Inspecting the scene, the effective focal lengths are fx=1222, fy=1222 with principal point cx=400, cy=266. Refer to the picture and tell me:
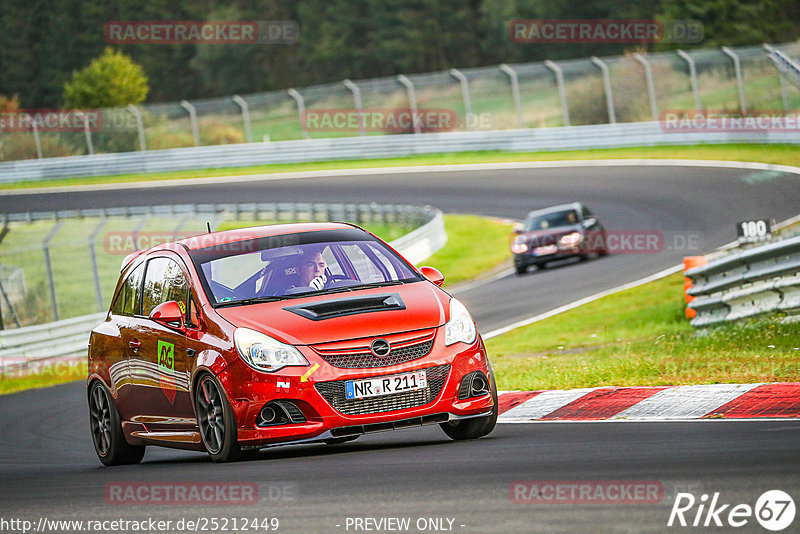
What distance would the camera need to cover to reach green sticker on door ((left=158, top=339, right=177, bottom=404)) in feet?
27.3

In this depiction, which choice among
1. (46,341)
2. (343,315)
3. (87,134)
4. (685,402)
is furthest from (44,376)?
(87,134)

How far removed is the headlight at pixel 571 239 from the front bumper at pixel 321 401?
18.5 meters

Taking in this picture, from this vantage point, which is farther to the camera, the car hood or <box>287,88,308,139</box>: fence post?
<box>287,88,308,139</box>: fence post

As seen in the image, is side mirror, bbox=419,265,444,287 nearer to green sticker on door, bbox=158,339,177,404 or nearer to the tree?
green sticker on door, bbox=158,339,177,404

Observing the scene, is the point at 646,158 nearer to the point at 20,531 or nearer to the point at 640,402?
the point at 640,402

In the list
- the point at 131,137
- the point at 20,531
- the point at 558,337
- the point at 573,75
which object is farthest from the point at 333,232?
the point at 131,137

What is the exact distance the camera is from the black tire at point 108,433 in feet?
30.5

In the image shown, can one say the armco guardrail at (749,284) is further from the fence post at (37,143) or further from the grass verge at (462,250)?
the fence post at (37,143)

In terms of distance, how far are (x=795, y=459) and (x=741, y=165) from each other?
30.4 metres

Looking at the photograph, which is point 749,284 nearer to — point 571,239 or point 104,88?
point 571,239

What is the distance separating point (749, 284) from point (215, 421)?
7288mm

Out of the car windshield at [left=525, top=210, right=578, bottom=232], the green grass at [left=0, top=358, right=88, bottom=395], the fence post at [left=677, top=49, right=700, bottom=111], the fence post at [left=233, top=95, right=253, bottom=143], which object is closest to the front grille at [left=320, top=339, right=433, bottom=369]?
the green grass at [left=0, top=358, right=88, bottom=395]

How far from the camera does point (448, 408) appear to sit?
7660 millimetres

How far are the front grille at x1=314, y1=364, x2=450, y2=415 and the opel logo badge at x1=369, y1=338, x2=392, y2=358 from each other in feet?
0.83
